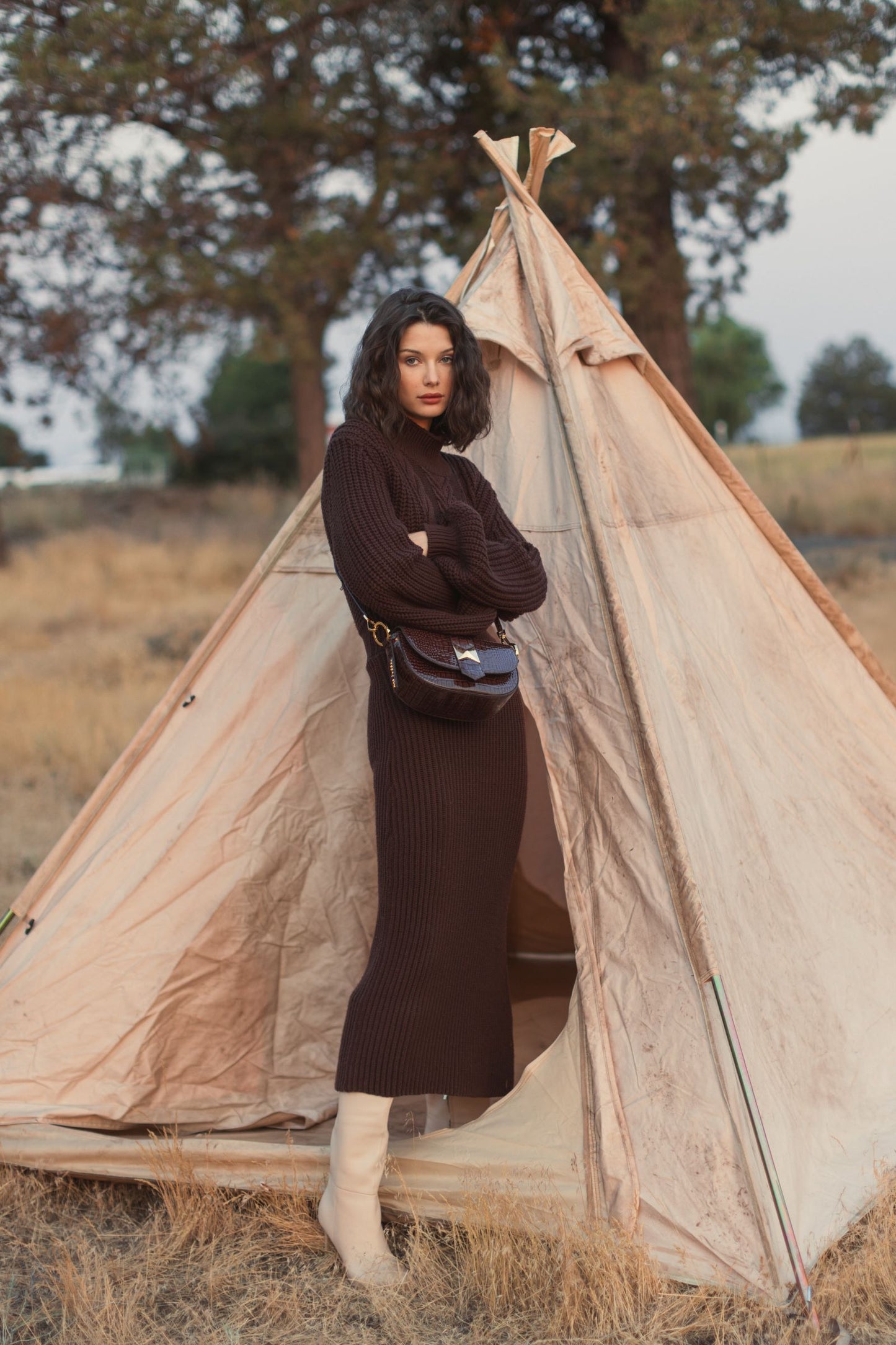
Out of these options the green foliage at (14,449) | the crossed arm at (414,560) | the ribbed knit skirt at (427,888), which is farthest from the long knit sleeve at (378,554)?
the green foliage at (14,449)

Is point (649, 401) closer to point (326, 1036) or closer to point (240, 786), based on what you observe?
point (240, 786)

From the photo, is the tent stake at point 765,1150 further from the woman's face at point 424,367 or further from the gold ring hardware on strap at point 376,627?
the woman's face at point 424,367

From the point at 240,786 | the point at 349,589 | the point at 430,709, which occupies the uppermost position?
the point at 349,589

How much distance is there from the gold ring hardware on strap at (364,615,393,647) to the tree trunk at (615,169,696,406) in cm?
658

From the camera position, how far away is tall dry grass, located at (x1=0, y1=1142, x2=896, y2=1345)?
7.63 ft

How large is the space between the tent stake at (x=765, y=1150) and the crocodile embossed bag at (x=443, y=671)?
0.75 m

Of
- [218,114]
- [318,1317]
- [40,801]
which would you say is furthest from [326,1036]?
[218,114]

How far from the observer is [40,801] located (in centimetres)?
642

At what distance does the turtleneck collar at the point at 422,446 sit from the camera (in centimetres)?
265

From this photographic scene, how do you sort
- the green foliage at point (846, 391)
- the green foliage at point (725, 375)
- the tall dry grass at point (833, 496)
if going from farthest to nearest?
the green foliage at point (846, 391) < the green foliage at point (725, 375) < the tall dry grass at point (833, 496)

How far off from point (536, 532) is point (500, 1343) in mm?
1822

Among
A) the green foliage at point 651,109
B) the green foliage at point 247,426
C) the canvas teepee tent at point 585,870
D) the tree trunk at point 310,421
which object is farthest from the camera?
the green foliage at point 247,426

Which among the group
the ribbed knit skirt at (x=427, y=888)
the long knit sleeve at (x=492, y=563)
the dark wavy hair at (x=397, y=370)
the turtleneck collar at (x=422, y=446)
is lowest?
the ribbed knit skirt at (x=427, y=888)

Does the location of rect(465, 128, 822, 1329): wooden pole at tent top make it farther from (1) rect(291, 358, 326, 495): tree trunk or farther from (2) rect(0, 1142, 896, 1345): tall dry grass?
(1) rect(291, 358, 326, 495): tree trunk
